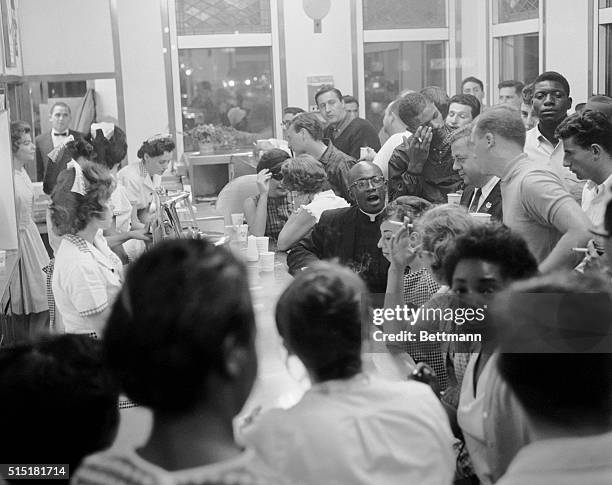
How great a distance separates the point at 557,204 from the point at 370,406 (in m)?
1.42

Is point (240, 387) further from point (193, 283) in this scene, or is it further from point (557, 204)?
point (557, 204)

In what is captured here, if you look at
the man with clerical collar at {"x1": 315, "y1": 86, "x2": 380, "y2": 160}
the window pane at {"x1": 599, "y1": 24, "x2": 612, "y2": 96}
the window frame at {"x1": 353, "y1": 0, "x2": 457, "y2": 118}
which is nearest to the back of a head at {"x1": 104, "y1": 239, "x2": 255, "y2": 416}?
the man with clerical collar at {"x1": 315, "y1": 86, "x2": 380, "y2": 160}

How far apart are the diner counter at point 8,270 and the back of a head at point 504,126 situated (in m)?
1.73

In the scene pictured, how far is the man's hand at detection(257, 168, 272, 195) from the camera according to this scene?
3.99 meters

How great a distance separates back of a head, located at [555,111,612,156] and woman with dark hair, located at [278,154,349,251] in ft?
3.25

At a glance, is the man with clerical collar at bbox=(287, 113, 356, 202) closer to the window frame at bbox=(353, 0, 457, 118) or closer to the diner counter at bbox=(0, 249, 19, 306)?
the diner counter at bbox=(0, 249, 19, 306)

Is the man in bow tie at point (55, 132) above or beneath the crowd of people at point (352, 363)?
above

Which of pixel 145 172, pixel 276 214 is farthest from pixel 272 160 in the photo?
pixel 145 172

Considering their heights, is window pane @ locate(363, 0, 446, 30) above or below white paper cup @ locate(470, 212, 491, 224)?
above

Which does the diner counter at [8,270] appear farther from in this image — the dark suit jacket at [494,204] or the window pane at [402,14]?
the window pane at [402,14]

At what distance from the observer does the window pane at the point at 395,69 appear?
7.31 meters

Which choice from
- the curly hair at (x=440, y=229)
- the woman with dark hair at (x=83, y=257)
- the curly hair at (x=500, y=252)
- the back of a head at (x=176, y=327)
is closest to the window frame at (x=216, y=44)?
the woman with dark hair at (x=83, y=257)

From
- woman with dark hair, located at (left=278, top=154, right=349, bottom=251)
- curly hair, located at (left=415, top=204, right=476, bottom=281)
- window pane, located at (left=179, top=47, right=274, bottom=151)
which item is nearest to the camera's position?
curly hair, located at (left=415, top=204, right=476, bottom=281)

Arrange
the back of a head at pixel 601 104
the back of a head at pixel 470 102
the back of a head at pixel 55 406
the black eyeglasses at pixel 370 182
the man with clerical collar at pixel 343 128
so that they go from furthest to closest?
1. the man with clerical collar at pixel 343 128
2. the back of a head at pixel 470 102
3. the back of a head at pixel 601 104
4. the black eyeglasses at pixel 370 182
5. the back of a head at pixel 55 406
